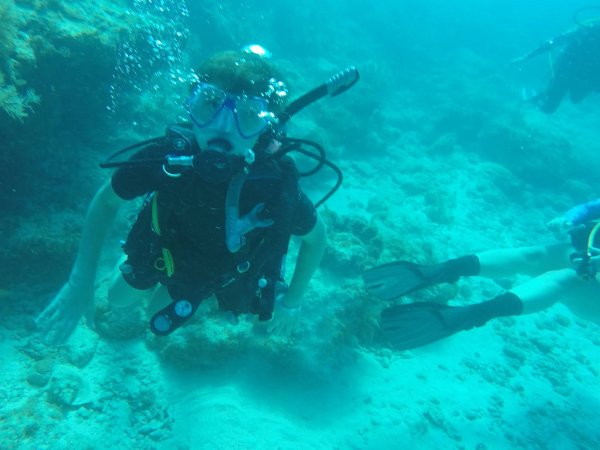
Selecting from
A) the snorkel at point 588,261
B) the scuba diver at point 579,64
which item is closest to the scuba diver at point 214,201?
the snorkel at point 588,261

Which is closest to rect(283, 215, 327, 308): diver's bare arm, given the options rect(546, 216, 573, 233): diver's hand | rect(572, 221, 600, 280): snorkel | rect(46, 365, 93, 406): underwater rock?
rect(46, 365, 93, 406): underwater rock

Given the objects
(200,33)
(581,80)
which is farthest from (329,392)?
(200,33)

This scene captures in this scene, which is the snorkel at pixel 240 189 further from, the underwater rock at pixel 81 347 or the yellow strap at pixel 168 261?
the underwater rock at pixel 81 347

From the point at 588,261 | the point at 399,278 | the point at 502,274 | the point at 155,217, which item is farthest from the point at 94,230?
the point at 588,261

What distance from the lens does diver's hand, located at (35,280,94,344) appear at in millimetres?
2766

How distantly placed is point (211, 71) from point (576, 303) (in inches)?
234

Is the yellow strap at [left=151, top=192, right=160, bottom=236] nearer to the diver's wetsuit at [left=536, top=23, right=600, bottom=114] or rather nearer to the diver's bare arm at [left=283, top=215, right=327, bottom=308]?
the diver's bare arm at [left=283, top=215, right=327, bottom=308]

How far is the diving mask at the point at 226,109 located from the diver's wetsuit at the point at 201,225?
9.8 inches

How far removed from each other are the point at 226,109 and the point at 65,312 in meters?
2.04

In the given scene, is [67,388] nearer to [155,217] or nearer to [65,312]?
[65,312]

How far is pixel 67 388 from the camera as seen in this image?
3.44 m

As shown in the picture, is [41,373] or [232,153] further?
[41,373]

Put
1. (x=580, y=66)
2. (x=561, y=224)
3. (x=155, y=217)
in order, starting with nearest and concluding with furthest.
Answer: (x=155, y=217)
(x=561, y=224)
(x=580, y=66)

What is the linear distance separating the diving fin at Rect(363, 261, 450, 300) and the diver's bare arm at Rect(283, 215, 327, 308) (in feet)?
5.98
